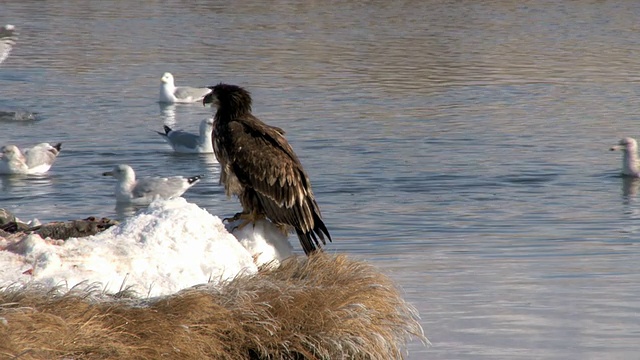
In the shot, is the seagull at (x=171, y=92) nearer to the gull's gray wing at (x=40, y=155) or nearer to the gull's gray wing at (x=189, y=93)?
the gull's gray wing at (x=189, y=93)

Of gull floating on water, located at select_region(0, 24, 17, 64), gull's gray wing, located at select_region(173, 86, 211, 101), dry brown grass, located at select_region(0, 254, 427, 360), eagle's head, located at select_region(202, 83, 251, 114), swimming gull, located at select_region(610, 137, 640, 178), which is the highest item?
gull floating on water, located at select_region(0, 24, 17, 64)

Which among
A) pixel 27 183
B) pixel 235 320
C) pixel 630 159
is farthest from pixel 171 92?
pixel 235 320

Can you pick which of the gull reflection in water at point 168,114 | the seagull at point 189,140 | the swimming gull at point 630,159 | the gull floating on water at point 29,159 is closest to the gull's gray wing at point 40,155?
the gull floating on water at point 29,159

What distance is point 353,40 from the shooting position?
3164 centimetres

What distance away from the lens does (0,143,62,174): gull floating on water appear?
15477 millimetres

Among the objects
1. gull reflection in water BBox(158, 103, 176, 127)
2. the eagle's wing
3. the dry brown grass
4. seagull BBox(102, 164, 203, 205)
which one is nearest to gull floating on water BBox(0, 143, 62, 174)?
seagull BBox(102, 164, 203, 205)

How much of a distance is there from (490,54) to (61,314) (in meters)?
22.8

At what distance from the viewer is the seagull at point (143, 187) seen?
14.0 metres

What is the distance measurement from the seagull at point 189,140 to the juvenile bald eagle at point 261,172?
8214 mm

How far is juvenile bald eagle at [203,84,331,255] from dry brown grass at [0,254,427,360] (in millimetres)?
596

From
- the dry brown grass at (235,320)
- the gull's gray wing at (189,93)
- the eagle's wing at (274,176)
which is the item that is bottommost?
the gull's gray wing at (189,93)

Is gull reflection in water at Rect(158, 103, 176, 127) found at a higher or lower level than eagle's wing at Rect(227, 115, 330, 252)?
lower

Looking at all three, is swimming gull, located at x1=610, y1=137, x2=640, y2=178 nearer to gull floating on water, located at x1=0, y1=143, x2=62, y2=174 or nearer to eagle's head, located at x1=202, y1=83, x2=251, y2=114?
gull floating on water, located at x1=0, y1=143, x2=62, y2=174

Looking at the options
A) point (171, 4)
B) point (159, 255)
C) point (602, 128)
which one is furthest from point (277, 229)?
point (171, 4)
